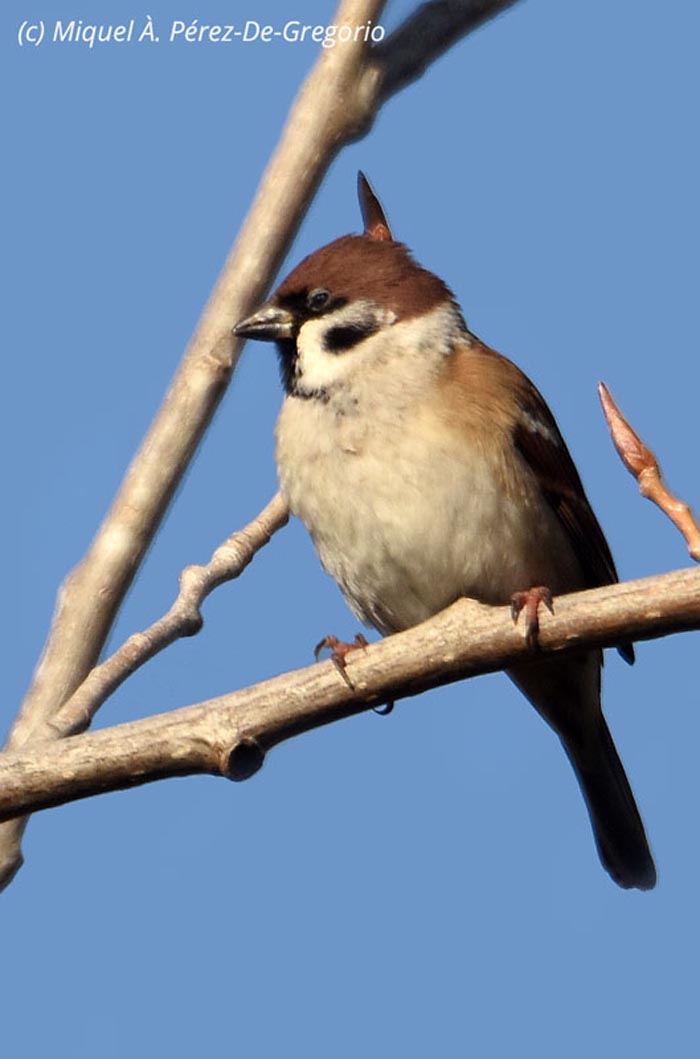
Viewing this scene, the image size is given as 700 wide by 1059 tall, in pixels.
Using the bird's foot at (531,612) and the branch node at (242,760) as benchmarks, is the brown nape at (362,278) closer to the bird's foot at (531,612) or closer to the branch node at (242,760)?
the bird's foot at (531,612)

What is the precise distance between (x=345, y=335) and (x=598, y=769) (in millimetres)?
1722

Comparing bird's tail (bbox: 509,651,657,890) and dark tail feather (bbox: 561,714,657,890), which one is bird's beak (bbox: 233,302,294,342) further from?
dark tail feather (bbox: 561,714,657,890)

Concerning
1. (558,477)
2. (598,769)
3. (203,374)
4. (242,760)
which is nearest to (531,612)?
(242,760)

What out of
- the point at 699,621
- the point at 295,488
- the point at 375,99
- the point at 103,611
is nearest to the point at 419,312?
the point at 295,488

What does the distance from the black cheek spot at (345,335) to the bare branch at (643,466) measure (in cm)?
175

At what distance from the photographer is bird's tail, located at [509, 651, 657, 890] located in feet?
17.1

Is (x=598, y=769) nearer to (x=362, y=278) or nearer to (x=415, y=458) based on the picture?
(x=415, y=458)

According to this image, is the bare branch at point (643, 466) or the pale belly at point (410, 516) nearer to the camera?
the bare branch at point (643, 466)

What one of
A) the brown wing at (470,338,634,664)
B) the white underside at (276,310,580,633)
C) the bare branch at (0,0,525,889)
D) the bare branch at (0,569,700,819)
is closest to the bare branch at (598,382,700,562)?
the bare branch at (0,569,700,819)

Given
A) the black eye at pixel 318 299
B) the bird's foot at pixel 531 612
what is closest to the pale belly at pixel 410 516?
the black eye at pixel 318 299

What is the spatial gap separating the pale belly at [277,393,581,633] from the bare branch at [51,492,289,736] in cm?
55

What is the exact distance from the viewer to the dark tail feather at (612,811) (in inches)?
210

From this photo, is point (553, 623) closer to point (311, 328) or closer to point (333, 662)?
point (333, 662)

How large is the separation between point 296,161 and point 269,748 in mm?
1330
